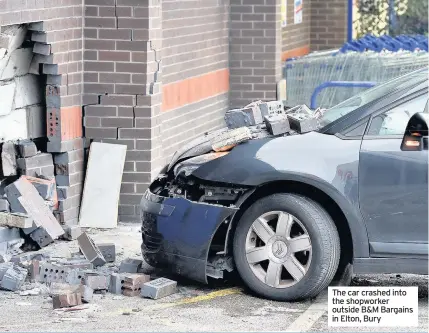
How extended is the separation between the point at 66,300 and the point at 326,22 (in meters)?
12.1

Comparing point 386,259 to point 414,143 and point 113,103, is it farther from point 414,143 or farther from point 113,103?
point 113,103

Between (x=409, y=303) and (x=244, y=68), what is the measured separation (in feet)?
24.5

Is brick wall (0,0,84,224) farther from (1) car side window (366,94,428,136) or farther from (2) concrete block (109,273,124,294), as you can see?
(1) car side window (366,94,428,136)

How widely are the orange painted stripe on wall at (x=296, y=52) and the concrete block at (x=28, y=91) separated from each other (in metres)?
6.90

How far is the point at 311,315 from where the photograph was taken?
7.95m

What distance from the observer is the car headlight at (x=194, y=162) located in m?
8.45

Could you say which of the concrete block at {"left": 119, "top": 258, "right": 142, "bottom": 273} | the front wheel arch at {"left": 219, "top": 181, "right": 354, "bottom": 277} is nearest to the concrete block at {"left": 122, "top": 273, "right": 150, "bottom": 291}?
the concrete block at {"left": 119, "top": 258, "right": 142, "bottom": 273}

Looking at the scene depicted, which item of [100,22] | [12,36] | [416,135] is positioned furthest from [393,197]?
[100,22]

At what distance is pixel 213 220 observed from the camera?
830 cm

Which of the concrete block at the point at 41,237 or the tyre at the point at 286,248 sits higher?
the tyre at the point at 286,248

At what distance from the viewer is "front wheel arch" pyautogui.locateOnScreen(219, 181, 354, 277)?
27.0ft

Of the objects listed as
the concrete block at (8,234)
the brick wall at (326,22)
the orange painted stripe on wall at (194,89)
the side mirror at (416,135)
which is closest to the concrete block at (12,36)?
the concrete block at (8,234)

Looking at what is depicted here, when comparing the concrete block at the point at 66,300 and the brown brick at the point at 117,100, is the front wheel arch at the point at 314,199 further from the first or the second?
the brown brick at the point at 117,100

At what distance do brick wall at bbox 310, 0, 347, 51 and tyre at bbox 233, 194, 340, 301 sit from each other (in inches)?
447
